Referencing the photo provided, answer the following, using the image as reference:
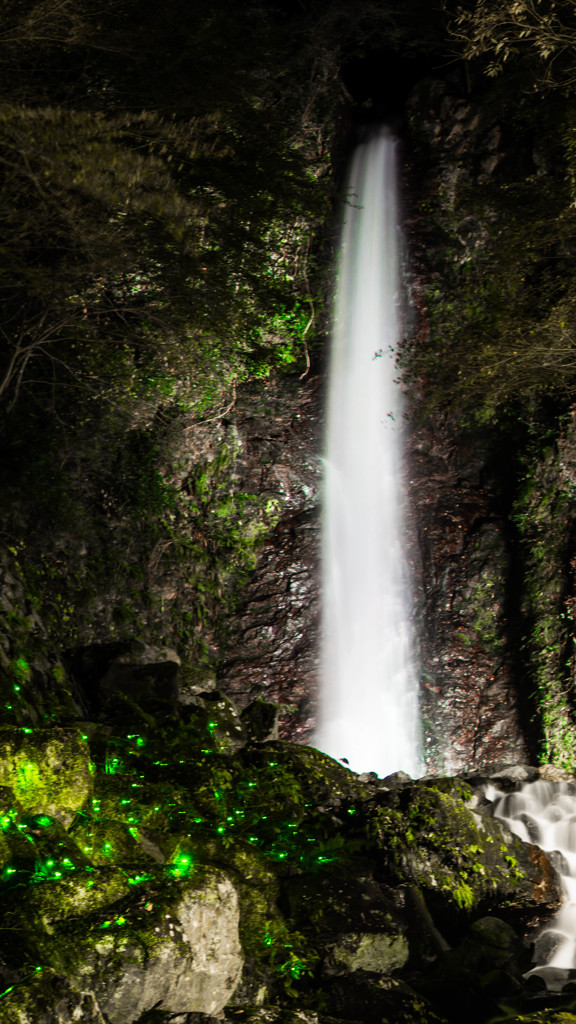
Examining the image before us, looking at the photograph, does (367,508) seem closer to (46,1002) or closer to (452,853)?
(452,853)

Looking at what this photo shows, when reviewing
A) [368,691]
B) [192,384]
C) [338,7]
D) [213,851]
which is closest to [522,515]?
[368,691]

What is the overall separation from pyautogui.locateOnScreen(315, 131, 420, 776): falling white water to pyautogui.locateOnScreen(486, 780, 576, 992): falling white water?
3.26 m

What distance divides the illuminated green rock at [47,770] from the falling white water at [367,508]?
8.60 metres

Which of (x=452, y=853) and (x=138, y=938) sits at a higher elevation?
(x=452, y=853)

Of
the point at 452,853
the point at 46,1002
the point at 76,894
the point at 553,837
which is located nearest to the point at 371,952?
the point at 452,853

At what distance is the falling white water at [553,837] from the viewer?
5809 mm

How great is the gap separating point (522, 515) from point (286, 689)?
15.7ft

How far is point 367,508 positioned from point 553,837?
663 centimetres

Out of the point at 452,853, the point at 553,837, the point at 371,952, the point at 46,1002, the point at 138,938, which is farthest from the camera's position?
the point at 553,837

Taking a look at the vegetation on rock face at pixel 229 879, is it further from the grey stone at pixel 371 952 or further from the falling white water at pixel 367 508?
the falling white water at pixel 367 508

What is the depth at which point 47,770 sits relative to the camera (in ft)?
11.8

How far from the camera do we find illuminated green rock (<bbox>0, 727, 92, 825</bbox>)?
349 centimetres

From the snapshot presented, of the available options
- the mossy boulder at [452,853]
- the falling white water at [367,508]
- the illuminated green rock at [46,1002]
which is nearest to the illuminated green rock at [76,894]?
the illuminated green rock at [46,1002]

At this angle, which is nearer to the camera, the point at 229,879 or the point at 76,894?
the point at 76,894
